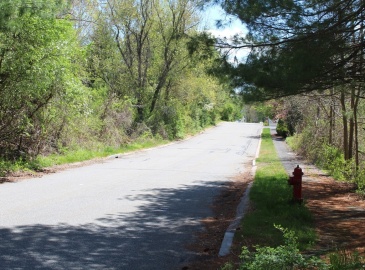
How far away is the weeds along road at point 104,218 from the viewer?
5.98m

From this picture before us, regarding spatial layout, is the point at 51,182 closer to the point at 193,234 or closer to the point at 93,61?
the point at 193,234

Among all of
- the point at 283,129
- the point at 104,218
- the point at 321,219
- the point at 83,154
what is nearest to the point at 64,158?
the point at 83,154

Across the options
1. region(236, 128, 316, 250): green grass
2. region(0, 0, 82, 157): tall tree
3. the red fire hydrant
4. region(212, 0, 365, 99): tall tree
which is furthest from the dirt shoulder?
region(0, 0, 82, 157): tall tree

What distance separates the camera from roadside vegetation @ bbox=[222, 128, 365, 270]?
4.33 m

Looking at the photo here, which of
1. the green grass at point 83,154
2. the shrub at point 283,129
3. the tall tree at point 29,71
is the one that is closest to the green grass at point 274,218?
the tall tree at point 29,71

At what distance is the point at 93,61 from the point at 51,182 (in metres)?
20.4

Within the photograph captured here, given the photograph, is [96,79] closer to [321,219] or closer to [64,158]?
[64,158]

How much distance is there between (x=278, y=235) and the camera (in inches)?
276

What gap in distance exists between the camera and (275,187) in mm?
12156

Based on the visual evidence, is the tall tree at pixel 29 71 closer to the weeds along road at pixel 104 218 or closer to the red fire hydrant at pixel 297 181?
the weeds along road at pixel 104 218

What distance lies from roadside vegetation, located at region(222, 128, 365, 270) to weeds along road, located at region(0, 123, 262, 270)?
1.07 meters

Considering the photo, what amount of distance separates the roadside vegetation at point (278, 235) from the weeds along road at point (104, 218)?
1.07 m

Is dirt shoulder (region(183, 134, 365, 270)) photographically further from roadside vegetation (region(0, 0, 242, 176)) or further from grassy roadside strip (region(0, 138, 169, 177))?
grassy roadside strip (region(0, 138, 169, 177))

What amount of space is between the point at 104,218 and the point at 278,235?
11.2 ft
